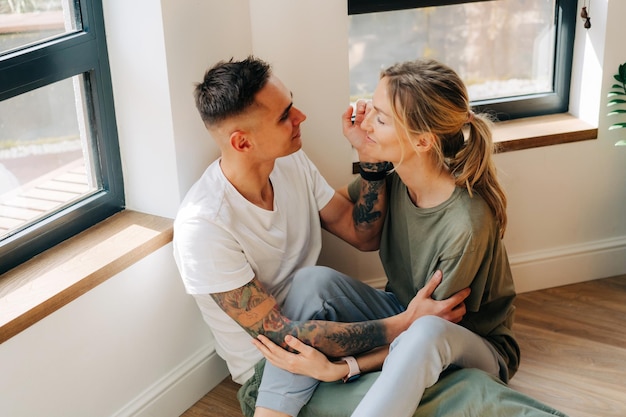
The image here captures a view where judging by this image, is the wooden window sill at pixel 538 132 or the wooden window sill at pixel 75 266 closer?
the wooden window sill at pixel 75 266

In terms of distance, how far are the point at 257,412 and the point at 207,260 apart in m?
0.45

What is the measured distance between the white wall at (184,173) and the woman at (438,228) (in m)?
0.42

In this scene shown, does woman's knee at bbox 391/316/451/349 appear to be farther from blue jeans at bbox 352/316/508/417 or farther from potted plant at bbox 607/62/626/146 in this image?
potted plant at bbox 607/62/626/146

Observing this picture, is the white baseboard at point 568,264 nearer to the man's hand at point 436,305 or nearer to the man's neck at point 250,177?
the man's hand at point 436,305

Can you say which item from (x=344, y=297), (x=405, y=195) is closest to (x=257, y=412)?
(x=344, y=297)

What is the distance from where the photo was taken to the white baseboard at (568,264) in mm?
3084

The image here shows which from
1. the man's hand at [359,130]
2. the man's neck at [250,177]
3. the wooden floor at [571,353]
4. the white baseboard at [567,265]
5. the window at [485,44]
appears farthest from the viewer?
the white baseboard at [567,265]

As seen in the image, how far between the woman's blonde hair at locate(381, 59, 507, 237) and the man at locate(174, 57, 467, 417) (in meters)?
0.25

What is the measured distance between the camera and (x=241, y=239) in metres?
2.27

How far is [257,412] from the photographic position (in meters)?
2.22

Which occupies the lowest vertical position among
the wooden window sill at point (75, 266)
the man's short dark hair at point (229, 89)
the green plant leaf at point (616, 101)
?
the wooden window sill at point (75, 266)

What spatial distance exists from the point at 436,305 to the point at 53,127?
1184mm

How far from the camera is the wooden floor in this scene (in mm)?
2504

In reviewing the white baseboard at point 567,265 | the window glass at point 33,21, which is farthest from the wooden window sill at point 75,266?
the white baseboard at point 567,265
